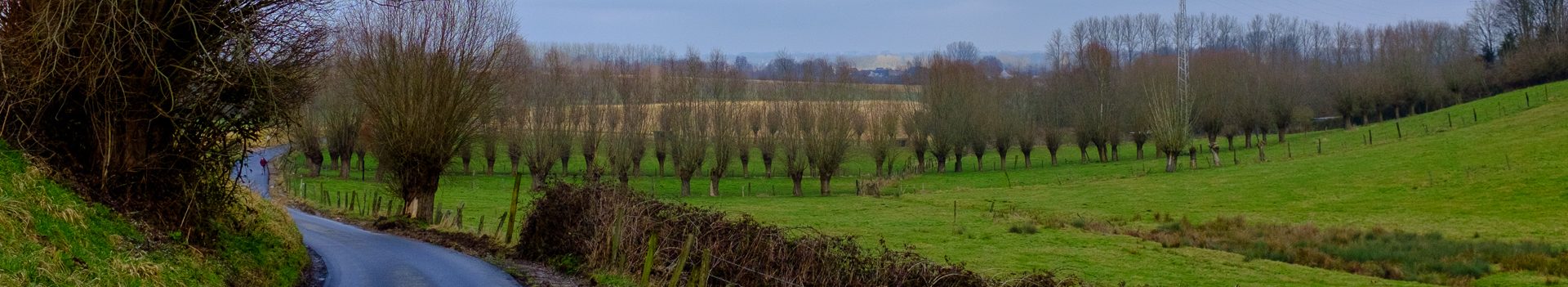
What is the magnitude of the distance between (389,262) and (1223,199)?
40.2 meters

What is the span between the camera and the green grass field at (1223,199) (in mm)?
31656

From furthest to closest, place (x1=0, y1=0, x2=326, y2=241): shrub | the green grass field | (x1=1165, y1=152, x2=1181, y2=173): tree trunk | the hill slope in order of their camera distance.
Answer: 1. (x1=1165, y1=152, x2=1181, y2=173): tree trunk
2. the green grass field
3. the hill slope
4. (x1=0, y1=0, x2=326, y2=241): shrub

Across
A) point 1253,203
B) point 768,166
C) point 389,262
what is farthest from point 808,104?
point 389,262

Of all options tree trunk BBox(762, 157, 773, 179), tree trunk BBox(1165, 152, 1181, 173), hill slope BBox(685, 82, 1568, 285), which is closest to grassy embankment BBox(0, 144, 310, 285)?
hill slope BBox(685, 82, 1568, 285)

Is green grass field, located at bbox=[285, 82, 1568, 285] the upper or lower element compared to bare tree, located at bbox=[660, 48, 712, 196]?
lower

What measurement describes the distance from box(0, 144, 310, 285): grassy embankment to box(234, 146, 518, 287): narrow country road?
6.53 feet

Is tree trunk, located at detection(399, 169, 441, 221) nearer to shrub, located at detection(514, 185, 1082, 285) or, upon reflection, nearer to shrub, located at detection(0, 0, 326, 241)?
shrub, located at detection(514, 185, 1082, 285)

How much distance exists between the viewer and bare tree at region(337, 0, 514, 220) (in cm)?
3734

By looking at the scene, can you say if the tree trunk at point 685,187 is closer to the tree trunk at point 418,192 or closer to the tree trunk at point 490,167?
the tree trunk at point 490,167

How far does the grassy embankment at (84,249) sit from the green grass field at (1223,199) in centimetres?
1242

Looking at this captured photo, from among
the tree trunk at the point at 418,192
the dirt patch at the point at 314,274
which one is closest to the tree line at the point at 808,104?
the tree trunk at the point at 418,192

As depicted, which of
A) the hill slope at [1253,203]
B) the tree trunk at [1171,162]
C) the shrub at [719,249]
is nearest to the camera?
the shrub at [719,249]

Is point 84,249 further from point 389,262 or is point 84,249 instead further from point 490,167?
→ point 490,167

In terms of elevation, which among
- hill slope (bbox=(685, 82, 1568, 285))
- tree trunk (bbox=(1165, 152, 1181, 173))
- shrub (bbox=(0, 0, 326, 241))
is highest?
shrub (bbox=(0, 0, 326, 241))
